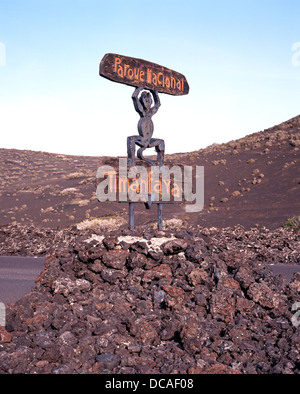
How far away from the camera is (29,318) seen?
276 inches

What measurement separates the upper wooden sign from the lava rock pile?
15.2 feet

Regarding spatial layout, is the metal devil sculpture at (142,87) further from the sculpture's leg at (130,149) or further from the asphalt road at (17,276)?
the asphalt road at (17,276)

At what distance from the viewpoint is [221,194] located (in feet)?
113

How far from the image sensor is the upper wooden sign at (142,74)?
11.3 m

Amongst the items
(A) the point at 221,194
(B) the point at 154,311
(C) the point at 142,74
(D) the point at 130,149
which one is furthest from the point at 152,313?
(A) the point at 221,194

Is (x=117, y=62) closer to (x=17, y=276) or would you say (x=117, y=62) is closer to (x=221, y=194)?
(x=17, y=276)

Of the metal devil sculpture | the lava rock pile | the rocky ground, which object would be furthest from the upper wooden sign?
the lava rock pile

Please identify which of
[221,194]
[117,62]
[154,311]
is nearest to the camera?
[154,311]

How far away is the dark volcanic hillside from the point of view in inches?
1124

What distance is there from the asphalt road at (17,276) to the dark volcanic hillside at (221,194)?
10.1 metres

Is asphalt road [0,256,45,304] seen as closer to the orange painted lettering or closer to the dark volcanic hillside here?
the orange painted lettering

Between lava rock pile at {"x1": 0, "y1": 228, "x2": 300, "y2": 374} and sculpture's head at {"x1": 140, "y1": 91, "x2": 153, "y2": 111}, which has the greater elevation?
sculpture's head at {"x1": 140, "y1": 91, "x2": 153, "y2": 111}

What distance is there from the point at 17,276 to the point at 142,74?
22.3ft
